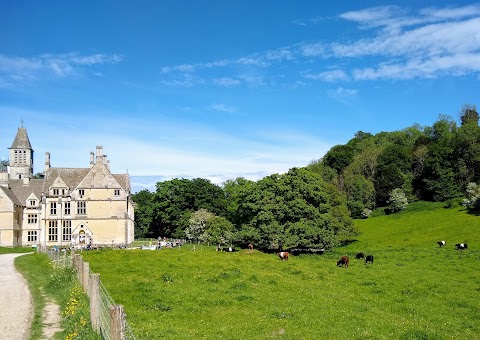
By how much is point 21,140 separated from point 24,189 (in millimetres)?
18060

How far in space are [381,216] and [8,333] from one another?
94648 millimetres

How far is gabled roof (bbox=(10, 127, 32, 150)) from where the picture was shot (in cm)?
9512

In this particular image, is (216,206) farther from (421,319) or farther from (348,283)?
(421,319)

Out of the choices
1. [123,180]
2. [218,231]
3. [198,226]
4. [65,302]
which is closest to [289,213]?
[218,231]

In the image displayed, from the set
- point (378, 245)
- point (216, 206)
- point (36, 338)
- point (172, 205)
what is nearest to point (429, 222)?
point (378, 245)

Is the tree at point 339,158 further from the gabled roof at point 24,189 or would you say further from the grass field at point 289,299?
the grass field at point 289,299

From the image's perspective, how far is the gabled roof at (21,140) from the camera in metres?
95.1

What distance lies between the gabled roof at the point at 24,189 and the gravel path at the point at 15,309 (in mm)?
55759

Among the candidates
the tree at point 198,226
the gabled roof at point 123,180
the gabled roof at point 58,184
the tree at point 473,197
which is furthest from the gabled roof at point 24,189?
the tree at point 473,197

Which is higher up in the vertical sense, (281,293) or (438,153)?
(438,153)

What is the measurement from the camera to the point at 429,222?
84.3m

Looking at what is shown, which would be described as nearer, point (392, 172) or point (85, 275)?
point (85, 275)

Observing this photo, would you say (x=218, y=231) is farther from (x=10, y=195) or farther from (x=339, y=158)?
(x=339, y=158)

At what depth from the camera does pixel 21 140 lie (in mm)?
95688
